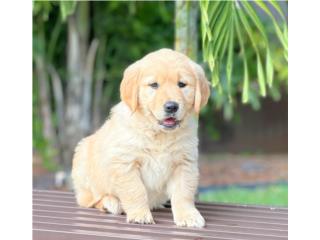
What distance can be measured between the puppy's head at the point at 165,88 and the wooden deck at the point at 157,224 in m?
0.56

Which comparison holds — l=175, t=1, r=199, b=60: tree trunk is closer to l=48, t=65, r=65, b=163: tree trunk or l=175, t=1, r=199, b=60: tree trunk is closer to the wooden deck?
the wooden deck

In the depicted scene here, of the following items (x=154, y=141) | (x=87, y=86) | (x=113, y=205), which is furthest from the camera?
(x=87, y=86)

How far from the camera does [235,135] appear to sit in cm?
1331

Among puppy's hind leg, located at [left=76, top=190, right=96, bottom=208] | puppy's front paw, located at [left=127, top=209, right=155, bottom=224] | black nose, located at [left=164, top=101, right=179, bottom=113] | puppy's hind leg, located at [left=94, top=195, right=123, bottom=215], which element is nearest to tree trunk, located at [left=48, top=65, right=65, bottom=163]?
puppy's hind leg, located at [left=76, top=190, right=96, bottom=208]

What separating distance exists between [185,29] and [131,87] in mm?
1313

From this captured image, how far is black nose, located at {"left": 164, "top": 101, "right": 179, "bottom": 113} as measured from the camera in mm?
3104

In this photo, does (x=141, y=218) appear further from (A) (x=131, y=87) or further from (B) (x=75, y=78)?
(B) (x=75, y=78)

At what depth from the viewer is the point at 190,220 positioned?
10.7 feet

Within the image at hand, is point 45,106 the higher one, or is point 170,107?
point 170,107

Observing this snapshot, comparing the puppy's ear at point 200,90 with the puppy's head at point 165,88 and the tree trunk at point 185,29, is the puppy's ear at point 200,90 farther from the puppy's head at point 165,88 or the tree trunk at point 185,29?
the tree trunk at point 185,29

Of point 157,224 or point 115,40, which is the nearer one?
point 157,224

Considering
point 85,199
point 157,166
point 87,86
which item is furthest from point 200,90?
point 87,86
